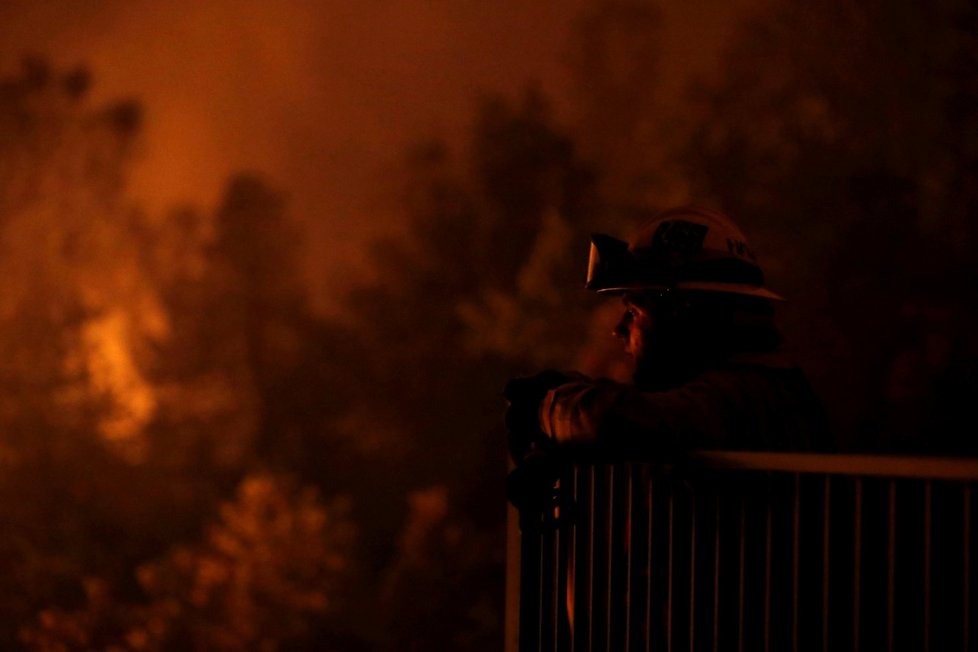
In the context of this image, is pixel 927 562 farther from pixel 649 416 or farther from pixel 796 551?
pixel 649 416

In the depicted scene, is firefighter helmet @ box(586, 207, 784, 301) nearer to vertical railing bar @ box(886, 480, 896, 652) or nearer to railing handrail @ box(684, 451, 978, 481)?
railing handrail @ box(684, 451, 978, 481)

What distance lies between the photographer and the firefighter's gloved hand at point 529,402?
62.6 inches

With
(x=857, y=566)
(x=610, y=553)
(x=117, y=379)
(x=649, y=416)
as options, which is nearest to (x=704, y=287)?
(x=649, y=416)

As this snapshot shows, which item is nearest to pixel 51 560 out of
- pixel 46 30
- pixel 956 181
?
pixel 46 30

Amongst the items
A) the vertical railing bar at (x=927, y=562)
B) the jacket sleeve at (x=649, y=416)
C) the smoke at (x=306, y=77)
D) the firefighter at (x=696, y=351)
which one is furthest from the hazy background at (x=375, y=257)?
the vertical railing bar at (x=927, y=562)

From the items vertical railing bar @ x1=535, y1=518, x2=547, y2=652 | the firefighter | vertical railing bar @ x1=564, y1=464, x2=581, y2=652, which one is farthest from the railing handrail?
vertical railing bar @ x1=535, y1=518, x2=547, y2=652

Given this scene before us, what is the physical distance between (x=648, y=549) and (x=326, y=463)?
2.68 m

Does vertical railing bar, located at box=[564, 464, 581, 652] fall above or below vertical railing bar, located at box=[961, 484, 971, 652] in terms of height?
above

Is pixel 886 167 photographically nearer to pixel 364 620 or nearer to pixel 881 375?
pixel 881 375

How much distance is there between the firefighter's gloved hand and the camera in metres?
1.59

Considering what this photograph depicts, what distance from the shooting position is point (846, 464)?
4.10ft

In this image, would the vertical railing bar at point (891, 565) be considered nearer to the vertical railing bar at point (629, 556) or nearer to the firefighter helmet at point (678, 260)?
the vertical railing bar at point (629, 556)

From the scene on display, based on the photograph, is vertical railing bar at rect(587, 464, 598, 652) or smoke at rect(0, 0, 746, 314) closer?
vertical railing bar at rect(587, 464, 598, 652)

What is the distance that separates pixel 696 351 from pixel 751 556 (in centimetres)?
46
